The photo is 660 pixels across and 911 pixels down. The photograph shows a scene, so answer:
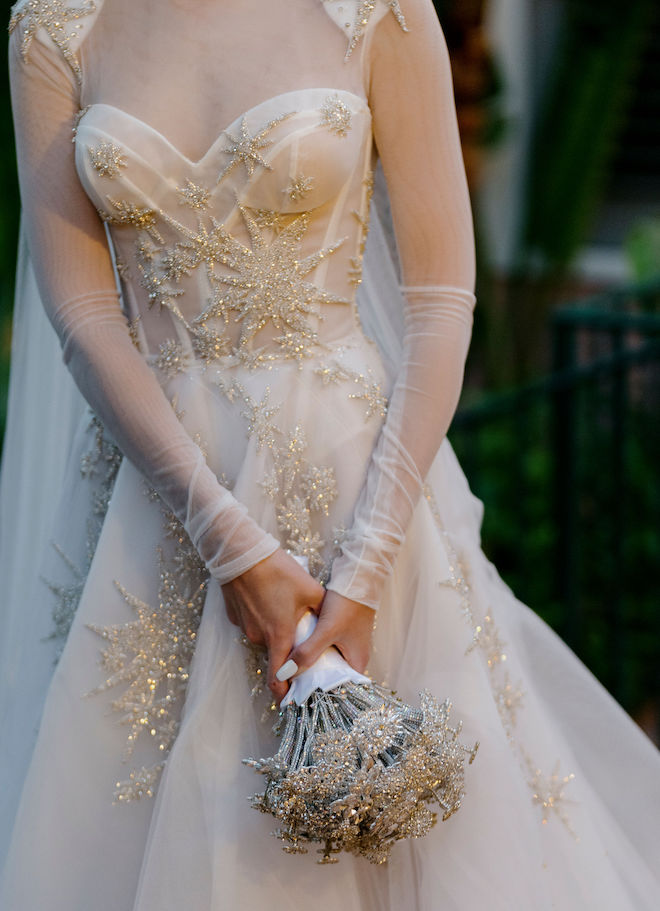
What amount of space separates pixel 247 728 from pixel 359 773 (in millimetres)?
273

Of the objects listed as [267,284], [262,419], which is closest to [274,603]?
[262,419]

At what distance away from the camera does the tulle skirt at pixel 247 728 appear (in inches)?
64.7

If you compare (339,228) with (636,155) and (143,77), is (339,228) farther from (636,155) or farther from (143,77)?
(636,155)

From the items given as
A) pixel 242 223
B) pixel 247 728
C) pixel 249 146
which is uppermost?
pixel 249 146

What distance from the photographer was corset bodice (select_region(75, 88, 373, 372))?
174 centimetres

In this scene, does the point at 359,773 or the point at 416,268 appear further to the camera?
the point at 416,268

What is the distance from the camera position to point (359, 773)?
58.4 inches

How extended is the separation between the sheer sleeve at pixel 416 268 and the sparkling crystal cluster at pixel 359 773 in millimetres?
213

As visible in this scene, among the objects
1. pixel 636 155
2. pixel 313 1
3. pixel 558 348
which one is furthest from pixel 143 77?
pixel 636 155

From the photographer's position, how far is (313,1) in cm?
181

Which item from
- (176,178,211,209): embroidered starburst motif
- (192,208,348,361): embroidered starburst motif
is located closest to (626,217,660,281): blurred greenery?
(192,208,348,361): embroidered starburst motif

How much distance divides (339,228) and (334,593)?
24.5 inches

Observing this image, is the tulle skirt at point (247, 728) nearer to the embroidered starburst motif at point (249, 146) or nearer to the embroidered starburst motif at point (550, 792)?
the embroidered starburst motif at point (550, 792)

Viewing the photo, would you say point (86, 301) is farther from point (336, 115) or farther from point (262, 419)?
point (336, 115)
